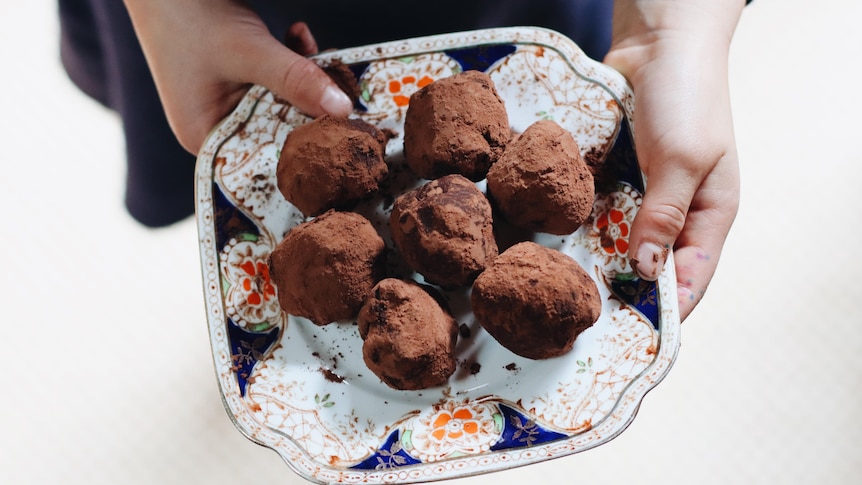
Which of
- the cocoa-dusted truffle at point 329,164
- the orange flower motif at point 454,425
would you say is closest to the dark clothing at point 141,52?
the cocoa-dusted truffle at point 329,164

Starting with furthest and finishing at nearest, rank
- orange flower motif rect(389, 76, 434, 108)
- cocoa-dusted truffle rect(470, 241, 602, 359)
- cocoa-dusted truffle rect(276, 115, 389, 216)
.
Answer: orange flower motif rect(389, 76, 434, 108), cocoa-dusted truffle rect(276, 115, 389, 216), cocoa-dusted truffle rect(470, 241, 602, 359)

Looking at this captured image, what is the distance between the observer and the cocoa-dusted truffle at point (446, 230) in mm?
1046

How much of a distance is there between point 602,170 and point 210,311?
757 mm

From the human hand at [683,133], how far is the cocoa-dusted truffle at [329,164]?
478mm

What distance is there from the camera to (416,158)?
3.77 feet

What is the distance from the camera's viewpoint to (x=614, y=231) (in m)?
1.16

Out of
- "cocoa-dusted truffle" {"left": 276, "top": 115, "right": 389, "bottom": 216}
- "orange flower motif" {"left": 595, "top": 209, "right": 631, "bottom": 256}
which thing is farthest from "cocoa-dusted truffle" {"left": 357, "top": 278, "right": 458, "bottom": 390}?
"orange flower motif" {"left": 595, "top": 209, "right": 631, "bottom": 256}

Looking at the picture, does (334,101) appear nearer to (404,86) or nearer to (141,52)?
(404,86)

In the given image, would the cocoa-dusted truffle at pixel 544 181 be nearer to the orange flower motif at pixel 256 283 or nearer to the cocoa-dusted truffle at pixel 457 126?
the cocoa-dusted truffle at pixel 457 126

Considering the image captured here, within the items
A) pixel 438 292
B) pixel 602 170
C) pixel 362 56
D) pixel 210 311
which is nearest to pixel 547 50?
pixel 602 170

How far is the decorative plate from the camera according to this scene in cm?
107

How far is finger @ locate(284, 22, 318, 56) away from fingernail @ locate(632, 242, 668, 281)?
2.45 feet

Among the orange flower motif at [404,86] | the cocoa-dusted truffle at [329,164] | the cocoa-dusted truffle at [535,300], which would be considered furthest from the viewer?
the orange flower motif at [404,86]

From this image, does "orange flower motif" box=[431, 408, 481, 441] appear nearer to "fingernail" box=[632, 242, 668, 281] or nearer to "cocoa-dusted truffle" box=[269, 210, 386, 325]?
"cocoa-dusted truffle" box=[269, 210, 386, 325]
